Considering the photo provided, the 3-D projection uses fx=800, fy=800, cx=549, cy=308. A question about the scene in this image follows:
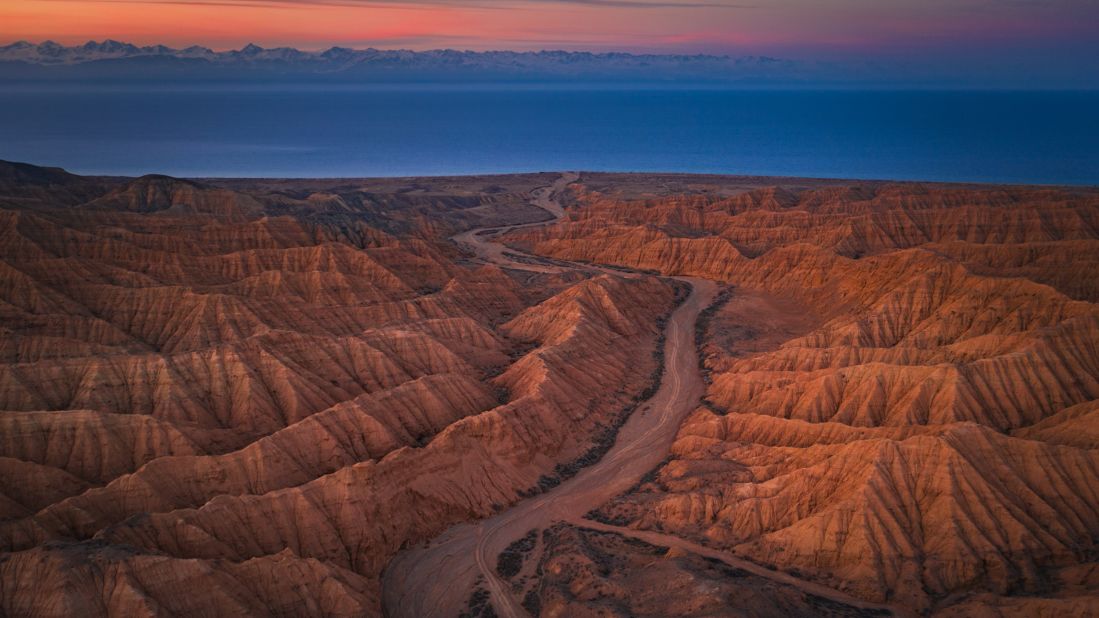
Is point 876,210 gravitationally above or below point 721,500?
above

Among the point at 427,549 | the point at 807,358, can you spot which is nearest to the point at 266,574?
the point at 427,549

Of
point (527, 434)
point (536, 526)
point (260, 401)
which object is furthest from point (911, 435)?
point (260, 401)

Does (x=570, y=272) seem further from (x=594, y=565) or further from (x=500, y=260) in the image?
(x=594, y=565)

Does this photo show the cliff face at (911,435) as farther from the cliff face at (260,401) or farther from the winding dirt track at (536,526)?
the cliff face at (260,401)

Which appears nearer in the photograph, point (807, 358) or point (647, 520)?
point (647, 520)

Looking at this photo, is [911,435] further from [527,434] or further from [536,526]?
[527,434]

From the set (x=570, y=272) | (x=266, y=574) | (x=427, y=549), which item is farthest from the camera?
(x=570, y=272)

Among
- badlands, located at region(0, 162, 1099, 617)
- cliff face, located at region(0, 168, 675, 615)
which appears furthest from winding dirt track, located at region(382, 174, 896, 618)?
cliff face, located at region(0, 168, 675, 615)

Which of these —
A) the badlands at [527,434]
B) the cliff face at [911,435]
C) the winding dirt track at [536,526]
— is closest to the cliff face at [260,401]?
the badlands at [527,434]
